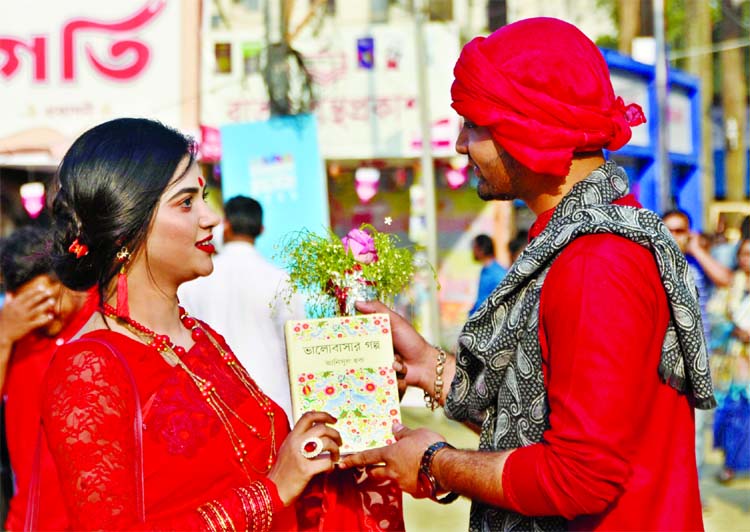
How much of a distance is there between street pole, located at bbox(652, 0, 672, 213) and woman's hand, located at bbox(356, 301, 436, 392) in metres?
8.06

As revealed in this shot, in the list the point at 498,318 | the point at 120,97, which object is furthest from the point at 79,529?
the point at 120,97

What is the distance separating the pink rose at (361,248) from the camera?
261 cm

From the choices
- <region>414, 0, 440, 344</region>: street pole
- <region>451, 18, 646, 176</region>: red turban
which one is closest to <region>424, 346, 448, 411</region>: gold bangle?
<region>451, 18, 646, 176</region>: red turban

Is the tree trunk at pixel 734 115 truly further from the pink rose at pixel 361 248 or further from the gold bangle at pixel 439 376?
the pink rose at pixel 361 248

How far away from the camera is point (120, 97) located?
399 inches

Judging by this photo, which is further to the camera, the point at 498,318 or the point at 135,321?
the point at 135,321

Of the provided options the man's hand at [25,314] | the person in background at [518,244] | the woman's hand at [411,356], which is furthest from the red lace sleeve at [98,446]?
the person in background at [518,244]

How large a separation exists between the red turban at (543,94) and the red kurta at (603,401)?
22cm

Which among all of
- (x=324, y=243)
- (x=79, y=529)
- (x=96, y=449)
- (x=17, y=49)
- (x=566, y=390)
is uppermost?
(x=17, y=49)

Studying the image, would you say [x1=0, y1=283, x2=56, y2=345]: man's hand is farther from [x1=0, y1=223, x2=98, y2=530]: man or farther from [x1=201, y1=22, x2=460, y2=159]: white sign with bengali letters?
[x1=201, y1=22, x2=460, y2=159]: white sign with bengali letters

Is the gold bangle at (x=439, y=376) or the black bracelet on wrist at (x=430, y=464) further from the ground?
the gold bangle at (x=439, y=376)

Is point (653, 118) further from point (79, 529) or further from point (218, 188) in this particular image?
point (79, 529)

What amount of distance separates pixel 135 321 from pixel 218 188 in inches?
476

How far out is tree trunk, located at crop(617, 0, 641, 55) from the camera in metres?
11.6
